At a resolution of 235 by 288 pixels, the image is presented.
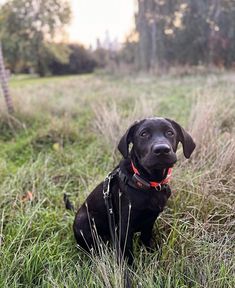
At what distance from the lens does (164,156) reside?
201cm

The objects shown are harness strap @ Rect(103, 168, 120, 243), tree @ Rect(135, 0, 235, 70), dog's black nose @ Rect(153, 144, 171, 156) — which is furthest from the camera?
tree @ Rect(135, 0, 235, 70)

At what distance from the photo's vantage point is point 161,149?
6.52ft

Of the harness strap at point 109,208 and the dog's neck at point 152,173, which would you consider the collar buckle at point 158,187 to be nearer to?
the dog's neck at point 152,173

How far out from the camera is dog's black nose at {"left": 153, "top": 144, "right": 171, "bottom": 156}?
6.52 feet

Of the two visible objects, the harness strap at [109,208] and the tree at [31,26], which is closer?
the harness strap at [109,208]

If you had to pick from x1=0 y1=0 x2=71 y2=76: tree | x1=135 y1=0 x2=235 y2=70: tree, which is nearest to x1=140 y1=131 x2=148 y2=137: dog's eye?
x1=135 y1=0 x2=235 y2=70: tree

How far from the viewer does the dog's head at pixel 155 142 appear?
2014mm

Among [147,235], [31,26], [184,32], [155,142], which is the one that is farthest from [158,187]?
[31,26]

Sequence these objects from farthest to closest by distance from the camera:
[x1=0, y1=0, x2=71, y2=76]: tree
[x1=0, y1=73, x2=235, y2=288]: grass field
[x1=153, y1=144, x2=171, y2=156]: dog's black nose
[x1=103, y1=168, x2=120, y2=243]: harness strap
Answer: [x1=0, y1=0, x2=71, y2=76]: tree → [x1=103, y1=168, x2=120, y2=243]: harness strap → [x1=0, y1=73, x2=235, y2=288]: grass field → [x1=153, y1=144, x2=171, y2=156]: dog's black nose

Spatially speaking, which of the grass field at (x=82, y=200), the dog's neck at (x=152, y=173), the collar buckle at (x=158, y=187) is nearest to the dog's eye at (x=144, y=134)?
the dog's neck at (x=152, y=173)

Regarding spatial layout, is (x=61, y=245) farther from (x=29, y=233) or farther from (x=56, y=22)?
(x=56, y=22)

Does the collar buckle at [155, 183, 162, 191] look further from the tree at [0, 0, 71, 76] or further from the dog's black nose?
the tree at [0, 0, 71, 76]

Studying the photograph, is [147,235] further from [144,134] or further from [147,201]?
[144,134]

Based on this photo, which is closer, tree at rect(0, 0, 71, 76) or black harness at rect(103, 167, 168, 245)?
black harness at rect(103, 167, 168, 245)
